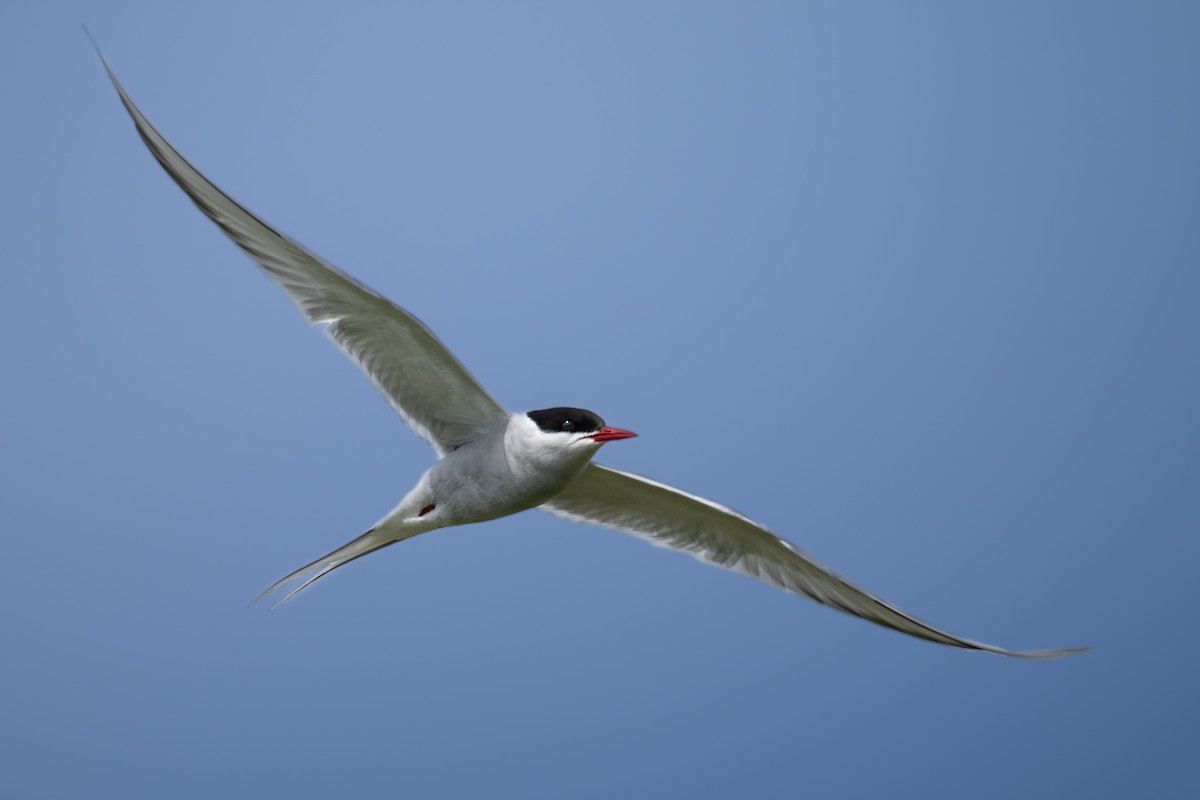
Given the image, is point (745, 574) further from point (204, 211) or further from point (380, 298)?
point (204, 211)

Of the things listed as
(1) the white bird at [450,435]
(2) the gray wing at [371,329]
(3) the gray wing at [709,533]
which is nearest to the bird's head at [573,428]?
(1) the white bird at [450,435]

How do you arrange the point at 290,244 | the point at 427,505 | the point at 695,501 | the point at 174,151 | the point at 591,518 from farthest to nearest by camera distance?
the point at 591,518, the point at 695,501, the point at 427,505, the point at 290,244, the point at 174,151

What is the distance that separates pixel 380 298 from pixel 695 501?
1.17 metres

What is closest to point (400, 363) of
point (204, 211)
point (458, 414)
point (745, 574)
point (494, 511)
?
point (458, 414)

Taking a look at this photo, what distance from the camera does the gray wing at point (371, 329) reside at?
2.76m

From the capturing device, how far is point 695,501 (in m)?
3.51

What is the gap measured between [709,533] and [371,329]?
4.31 feet

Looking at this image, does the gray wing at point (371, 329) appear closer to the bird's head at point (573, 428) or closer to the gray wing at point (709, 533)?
the bird's head at point (573, 428)

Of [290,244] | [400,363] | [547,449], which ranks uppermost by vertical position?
[290,244]

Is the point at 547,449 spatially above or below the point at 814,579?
above

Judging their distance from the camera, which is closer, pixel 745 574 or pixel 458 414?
pixel 458 414

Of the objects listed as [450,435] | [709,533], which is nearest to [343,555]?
[450,435]

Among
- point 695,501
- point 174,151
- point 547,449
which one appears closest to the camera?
point 174,151

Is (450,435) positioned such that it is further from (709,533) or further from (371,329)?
(709,533)
